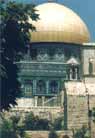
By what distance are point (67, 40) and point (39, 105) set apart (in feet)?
20.5

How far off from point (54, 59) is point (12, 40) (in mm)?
27732

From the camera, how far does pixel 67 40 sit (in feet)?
189

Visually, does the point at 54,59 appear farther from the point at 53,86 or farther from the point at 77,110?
the point at 77,110

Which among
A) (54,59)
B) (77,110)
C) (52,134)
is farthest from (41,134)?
(54,59)

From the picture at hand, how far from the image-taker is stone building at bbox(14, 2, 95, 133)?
178ft

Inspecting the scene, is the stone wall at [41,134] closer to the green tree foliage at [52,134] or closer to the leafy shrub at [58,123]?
the green tree foliage at [52,134]

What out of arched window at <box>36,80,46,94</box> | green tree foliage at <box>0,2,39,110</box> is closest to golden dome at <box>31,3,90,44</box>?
arched window at <box>36,80,46,94</box>

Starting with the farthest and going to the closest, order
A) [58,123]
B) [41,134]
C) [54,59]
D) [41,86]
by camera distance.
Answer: [54,59] < [41,86] < [58,123] < [41,134]

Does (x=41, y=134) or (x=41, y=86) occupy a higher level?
(x=41, y=134)

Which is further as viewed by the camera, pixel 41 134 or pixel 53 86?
pixel 53 86

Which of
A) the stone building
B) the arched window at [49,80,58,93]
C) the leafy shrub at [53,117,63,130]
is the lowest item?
the leafy shrub at [53,117,63,130]

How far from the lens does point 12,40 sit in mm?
30547

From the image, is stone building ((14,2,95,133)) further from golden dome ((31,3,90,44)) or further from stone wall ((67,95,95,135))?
stone wall ((67,95,95,135))

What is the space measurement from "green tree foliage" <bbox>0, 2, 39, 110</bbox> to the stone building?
20.1 meters
